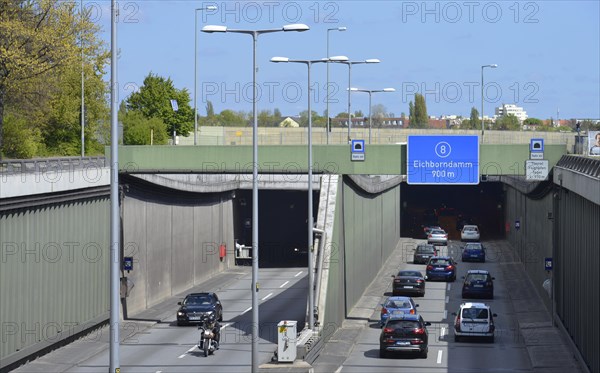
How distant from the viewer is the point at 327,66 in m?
58.3

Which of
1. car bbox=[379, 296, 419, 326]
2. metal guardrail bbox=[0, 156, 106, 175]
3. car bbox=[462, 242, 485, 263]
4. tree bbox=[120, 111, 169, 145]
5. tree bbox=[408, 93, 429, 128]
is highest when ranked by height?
tree bbox=[408, 93, 429, 128]

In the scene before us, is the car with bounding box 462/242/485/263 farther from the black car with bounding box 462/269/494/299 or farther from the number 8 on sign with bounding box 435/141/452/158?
the number 8 on sign with bounding box 435/141/452/158

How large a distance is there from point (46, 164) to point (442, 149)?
15340mm

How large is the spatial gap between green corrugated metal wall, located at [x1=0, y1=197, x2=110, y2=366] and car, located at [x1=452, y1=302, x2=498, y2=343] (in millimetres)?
14167

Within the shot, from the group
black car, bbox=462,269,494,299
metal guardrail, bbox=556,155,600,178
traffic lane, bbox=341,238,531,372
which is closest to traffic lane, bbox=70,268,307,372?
traffic lane, bbox=341,238,531,372

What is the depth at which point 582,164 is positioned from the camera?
1313 inches

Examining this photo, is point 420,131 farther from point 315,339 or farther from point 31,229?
point 31,229

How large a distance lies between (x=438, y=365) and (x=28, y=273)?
44.8ft

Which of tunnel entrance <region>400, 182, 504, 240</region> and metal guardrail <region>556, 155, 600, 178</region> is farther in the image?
tunnel entrance <region>400, 182, 504, 240</region>

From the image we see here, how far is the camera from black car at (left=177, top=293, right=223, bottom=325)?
143ft

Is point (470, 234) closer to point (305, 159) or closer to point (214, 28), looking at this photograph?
point (305, 159)

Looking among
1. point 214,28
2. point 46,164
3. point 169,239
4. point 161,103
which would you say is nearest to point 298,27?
point 214,28

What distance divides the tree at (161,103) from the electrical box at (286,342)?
49.7m

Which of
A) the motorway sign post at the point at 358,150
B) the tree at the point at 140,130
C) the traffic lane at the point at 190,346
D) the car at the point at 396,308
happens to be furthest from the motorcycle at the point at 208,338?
the tree at the point at 140,130
